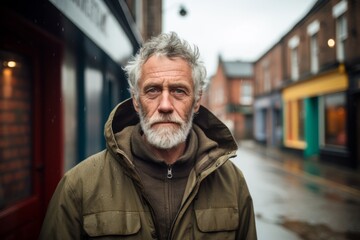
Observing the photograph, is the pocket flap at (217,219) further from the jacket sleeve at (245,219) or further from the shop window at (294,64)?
the shop window at (294,64)

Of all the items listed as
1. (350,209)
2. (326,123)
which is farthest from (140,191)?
(326,123)

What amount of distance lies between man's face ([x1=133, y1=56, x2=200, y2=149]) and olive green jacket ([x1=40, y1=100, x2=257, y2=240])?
0.21 metres

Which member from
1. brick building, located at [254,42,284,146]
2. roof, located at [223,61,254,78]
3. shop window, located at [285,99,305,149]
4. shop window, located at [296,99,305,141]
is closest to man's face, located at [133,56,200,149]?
shop window, located at [285,99,305,149]

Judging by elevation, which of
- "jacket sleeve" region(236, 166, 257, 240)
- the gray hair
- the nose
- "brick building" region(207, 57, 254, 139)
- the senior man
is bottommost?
"jacket sleeve" region(236, 166, 257, 240)

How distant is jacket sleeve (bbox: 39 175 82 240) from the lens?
6.20 ft

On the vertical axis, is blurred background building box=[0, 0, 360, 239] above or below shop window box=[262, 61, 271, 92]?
below

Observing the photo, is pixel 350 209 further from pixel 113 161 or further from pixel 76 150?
pixel 113 161

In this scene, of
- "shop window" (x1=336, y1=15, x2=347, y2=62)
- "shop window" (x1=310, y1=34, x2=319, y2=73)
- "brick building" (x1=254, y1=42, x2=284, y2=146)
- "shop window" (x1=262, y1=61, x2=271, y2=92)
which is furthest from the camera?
"shop window" (x1=262, y1=61, x2=271, y2=92)

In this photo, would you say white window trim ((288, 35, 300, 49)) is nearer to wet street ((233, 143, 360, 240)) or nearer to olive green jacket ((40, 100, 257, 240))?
wet street ((233, 143, 360, 240))

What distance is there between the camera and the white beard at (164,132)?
2172 mm

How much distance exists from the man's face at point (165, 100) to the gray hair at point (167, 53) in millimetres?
37

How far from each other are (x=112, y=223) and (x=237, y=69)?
137 feet

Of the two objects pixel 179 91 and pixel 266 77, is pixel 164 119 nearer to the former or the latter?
pixel 179 91

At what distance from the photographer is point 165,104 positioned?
217 centimetres
